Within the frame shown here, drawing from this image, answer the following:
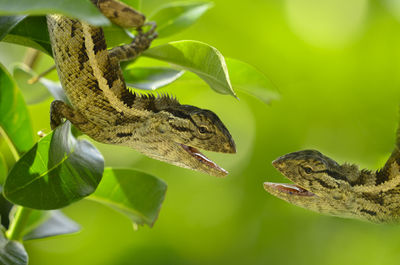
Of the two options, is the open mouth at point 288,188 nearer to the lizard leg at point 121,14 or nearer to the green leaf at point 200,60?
the green leaf at point 200,60

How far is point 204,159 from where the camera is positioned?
2445mm

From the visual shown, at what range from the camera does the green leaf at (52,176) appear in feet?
6.77

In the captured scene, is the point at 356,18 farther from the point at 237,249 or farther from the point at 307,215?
the point at 237,249

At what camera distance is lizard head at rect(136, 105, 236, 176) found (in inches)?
96.2

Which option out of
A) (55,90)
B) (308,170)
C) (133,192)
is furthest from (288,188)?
(55,90)

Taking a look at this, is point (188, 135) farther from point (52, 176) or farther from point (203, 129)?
point (52, 176)

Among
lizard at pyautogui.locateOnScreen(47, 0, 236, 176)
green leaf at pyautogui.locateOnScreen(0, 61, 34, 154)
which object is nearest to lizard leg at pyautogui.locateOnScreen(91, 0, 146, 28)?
lizard at pyautogui.locateOnScreen(47, 0, 236, 176)

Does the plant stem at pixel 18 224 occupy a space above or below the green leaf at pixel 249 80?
below

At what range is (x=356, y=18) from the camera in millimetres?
5352

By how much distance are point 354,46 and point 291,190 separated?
301 cm

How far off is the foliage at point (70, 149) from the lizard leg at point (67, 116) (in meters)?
0.07

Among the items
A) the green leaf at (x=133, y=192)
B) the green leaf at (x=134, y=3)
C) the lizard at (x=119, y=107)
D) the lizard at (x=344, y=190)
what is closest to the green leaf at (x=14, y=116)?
the lizard at (x=119, y=107)

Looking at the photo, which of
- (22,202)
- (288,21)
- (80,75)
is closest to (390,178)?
(80,75)

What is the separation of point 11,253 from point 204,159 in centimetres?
92
